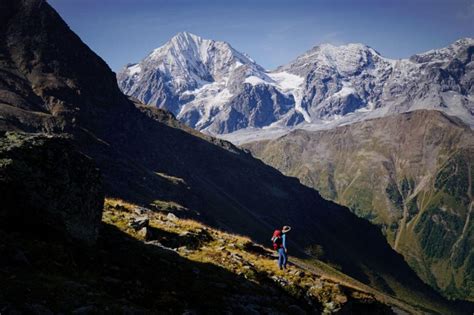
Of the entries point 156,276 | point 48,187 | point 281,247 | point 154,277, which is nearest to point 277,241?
point 281,247

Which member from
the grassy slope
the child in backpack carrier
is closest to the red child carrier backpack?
the child in backpack carrier

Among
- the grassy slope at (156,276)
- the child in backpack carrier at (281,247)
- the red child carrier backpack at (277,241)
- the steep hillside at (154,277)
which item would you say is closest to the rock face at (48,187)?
the steep hillside at (154,277)

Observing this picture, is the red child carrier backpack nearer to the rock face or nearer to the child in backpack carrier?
the child in backpack carrier

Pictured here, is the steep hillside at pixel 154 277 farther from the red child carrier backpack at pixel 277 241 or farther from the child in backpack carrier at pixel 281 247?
the red child carrier backpack at pixel 277 241

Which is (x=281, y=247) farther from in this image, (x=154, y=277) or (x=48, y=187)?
(x=48, y=187)

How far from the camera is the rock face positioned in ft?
61.0

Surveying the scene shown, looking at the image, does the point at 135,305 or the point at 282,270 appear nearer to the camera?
the point at 135,305

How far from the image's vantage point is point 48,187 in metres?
19.7

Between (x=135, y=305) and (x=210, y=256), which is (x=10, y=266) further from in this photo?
(x=210, y=256)

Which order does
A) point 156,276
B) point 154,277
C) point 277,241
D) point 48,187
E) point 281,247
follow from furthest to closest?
1. point 277,241
2. point 281,247
3. point 156,276
4. point 154,277
5. point 48,187

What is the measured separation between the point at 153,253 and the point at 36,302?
9683mm

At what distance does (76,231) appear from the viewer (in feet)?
67.8

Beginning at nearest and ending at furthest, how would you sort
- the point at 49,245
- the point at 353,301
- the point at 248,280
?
the point at 49,245 → the point at 248,280 → the point at 353,301

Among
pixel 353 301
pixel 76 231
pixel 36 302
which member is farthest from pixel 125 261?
pixel 353 301
